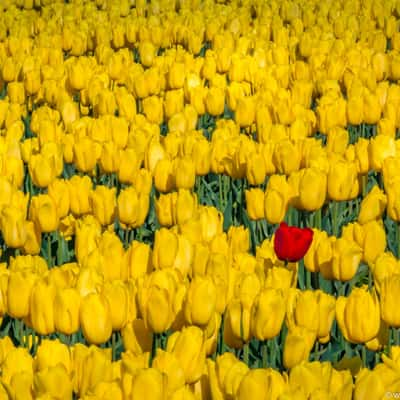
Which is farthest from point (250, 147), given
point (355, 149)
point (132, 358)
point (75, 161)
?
point (132, 358)

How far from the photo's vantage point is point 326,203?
15.8ft

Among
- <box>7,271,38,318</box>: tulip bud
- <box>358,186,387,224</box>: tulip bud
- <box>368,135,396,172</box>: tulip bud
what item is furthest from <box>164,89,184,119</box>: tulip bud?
<box>7,271,38,318</box>: tulip bud

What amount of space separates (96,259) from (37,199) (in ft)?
2.53

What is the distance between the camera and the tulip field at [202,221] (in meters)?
2.54

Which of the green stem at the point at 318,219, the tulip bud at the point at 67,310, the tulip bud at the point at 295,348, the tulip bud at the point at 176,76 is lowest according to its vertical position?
the green stem at the point at 318,219

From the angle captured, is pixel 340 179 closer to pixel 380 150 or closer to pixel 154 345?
pixel 380 150

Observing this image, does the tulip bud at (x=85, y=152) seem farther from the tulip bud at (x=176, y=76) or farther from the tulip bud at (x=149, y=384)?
the tulip bud at (x=149, y=384)

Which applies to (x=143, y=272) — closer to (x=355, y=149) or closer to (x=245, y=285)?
(x=245, y=285)

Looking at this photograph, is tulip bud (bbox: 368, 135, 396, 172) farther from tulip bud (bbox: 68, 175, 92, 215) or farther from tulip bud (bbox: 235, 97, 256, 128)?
tulip bud (bbox: 68, 175, 92, 215)

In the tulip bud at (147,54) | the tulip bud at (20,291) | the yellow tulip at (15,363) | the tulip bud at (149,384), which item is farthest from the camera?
the tulip bud at (147,54)

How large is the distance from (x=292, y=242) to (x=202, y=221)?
465mm

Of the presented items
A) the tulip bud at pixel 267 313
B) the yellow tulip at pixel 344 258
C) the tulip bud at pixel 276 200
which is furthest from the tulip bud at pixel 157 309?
the tulip bud at pixel 276 200

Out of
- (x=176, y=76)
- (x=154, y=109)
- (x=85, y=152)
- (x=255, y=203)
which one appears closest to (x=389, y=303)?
(x=255, y=203)

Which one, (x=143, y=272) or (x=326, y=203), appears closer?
(x=143, y=272)
